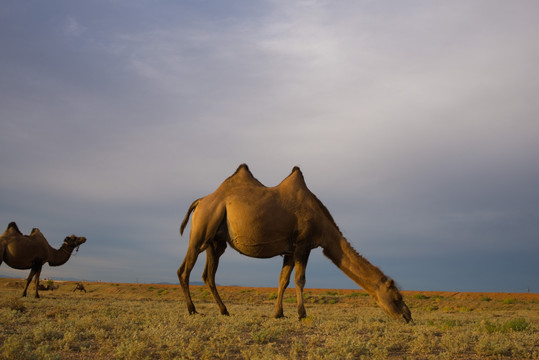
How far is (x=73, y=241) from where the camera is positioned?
27.3m

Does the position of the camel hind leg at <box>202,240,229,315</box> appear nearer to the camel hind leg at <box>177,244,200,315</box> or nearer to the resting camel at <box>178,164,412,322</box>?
the resting camel at <box>178,164,412,322</box>

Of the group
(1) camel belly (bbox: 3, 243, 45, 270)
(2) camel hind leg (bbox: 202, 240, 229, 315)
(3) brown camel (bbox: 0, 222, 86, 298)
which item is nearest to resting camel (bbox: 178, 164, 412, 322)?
(2) camel hind leg (bbox: 202, 240, 229, 315)

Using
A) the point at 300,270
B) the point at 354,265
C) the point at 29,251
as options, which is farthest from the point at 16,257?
the point at 354,265

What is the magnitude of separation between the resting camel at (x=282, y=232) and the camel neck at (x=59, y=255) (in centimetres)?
1712

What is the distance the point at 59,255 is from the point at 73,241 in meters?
1.13

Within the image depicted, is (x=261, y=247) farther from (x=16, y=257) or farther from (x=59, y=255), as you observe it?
(x=59, y=255)

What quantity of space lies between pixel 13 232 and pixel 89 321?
17990 mm

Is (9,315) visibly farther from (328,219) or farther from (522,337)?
(522,337)

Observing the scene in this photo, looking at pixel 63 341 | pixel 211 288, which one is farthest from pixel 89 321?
pixel 211 288

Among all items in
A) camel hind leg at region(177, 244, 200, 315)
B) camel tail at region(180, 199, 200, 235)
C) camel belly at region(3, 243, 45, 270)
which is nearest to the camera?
camel hind leg at region(177, 244, 200, 315)

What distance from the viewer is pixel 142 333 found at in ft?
27.1

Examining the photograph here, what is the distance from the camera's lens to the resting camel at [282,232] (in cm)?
1136

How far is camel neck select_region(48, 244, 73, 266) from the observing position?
85.8 ft

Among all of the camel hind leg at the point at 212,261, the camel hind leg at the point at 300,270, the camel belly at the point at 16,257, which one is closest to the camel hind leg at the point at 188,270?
the camel hind leg at the point at 212,261
